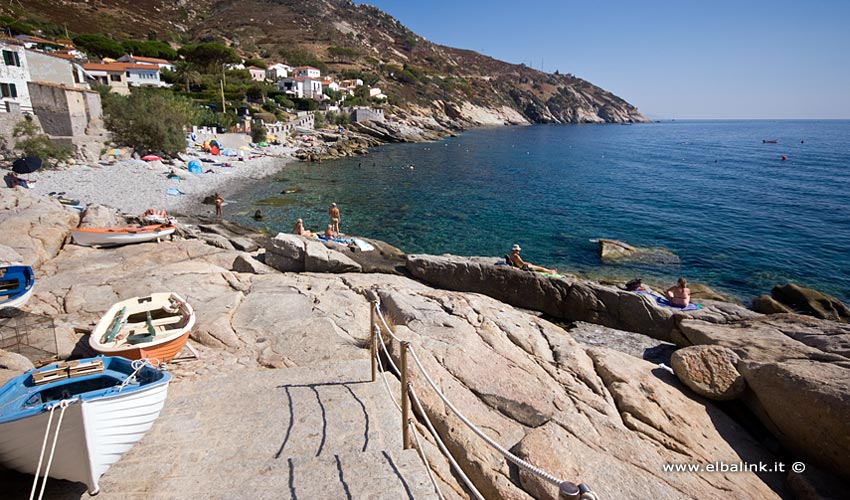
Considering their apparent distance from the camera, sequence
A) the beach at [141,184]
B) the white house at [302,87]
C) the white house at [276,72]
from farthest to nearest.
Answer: the white house at [276,72]
the white house at [302,87]
the beach at [141,184]

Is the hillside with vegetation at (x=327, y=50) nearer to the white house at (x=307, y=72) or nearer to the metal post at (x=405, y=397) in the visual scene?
the white house at (x=307, y=72)

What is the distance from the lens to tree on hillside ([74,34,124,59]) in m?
67.5

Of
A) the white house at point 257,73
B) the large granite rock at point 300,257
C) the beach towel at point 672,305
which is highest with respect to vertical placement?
the white house at point 257,73

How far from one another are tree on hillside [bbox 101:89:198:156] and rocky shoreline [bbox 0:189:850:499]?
23.8 m

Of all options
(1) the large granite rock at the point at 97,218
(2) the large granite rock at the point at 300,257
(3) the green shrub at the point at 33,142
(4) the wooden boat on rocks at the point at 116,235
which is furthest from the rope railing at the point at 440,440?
(3) the green shrub at the point at 33,142

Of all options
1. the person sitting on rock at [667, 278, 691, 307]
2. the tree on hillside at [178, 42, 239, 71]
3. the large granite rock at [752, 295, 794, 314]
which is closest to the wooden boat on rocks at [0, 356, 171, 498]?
the person sitting on rock at [667, 278, 691, 307]

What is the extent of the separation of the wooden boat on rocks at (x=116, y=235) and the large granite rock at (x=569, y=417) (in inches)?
518

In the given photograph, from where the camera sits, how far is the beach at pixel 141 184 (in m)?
24.5

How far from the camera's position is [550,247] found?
2334cm

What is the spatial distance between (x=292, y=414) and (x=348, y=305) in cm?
508

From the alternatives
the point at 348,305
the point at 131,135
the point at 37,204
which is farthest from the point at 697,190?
the point at 131,135

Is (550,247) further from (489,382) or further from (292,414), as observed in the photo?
(292,414)

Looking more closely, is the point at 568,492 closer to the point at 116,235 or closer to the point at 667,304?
the point at 667,304

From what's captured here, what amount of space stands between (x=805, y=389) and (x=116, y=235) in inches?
786
